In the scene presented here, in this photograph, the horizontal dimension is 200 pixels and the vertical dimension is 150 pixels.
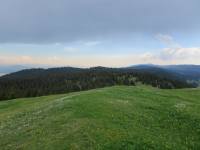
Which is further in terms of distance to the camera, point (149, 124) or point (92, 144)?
point (149, 124)

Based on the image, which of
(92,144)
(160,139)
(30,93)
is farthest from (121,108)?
(30,93)

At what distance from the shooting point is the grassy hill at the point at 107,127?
22656mm

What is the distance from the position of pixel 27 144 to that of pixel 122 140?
7473 mm

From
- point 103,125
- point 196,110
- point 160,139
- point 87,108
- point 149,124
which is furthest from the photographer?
point 196,110

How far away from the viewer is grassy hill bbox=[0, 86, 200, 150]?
74.3ft

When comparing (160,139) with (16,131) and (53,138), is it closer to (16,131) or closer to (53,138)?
(53,138)

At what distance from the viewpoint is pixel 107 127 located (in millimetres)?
25625

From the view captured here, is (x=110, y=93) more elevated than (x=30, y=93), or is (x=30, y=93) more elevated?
(x=110, y=93)

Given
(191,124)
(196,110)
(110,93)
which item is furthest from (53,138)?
→ (110,93)

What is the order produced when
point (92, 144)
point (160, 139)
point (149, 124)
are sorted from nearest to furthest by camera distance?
point (92, 144) < point (160, 139) < point (149, 124)

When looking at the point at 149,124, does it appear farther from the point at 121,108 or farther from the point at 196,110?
the point at 196,110

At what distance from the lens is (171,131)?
88.6ft

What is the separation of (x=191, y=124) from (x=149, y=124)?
13.5 ft

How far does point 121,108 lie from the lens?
3316 centimetres
